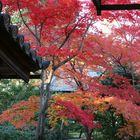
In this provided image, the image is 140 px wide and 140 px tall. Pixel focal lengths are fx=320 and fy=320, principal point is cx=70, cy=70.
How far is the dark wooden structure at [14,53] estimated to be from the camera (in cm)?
306

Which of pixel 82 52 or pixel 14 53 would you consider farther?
pixel 82 52

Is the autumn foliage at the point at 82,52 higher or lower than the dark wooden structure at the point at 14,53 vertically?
higher

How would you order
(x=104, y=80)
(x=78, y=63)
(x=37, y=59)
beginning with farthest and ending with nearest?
(x=104, y=80) → (x=78, y=63) → (x=37, y=59)

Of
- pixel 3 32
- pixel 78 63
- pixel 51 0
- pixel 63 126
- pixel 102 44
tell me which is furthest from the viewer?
pixel 63 126

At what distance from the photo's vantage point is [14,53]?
3.67 m

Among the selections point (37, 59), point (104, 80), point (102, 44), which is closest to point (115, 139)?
point (104, 80)

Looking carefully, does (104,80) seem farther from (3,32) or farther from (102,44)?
(3,32)

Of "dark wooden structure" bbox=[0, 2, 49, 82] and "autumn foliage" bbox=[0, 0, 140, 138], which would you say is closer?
"dark wooden structure" bbox=[0, 2, 49, 82]

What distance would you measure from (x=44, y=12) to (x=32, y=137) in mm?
7466

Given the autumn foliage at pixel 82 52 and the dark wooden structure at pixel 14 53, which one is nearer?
the dark wooden structure at pixel 14 53

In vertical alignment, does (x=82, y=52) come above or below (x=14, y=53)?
above

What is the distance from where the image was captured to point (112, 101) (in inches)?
470

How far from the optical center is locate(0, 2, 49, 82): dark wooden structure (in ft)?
10.0

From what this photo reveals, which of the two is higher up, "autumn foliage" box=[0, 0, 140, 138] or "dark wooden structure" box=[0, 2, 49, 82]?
"autumn foliage" box=[0, 0, 140, 138]
